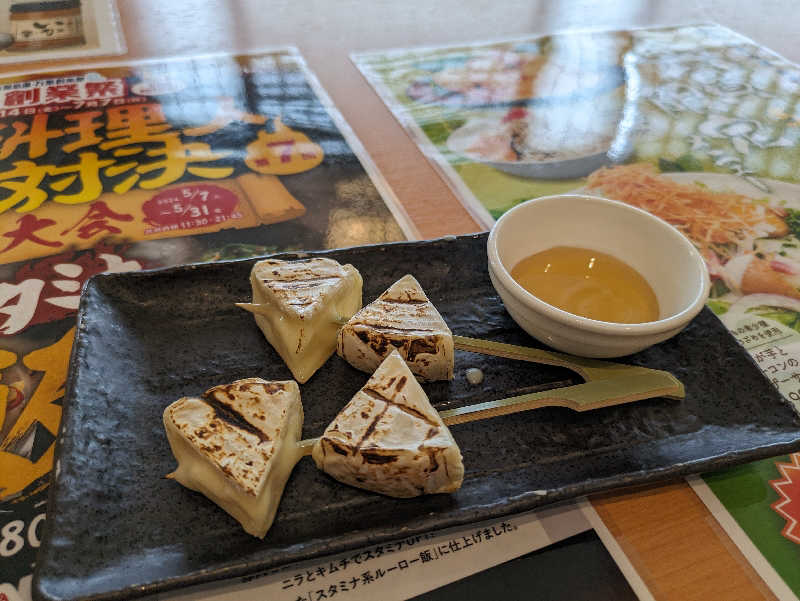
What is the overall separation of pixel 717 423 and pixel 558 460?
28 centimetres

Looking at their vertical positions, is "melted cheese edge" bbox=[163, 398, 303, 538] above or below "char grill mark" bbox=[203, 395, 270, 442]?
below

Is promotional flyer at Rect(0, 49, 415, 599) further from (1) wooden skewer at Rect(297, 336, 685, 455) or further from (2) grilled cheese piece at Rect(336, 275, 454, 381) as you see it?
(1) wooden skewer at Rect(297, 336, 685, 455)

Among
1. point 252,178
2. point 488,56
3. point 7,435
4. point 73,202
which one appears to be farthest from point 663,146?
point 7,435

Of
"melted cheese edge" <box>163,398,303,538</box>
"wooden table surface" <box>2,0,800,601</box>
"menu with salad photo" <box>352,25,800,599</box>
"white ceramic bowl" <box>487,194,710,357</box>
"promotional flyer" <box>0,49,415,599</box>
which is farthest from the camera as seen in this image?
"wooden table surface" <box>2,0,800,601</box>

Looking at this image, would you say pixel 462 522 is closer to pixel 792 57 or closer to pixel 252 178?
pixel 252 178

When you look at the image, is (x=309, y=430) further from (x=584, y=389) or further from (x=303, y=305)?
(x=584, y=389)

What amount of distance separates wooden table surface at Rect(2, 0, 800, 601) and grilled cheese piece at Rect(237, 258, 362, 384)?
0.37 m

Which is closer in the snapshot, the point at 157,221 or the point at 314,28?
the point at 157,221

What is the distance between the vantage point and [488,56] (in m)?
2.11

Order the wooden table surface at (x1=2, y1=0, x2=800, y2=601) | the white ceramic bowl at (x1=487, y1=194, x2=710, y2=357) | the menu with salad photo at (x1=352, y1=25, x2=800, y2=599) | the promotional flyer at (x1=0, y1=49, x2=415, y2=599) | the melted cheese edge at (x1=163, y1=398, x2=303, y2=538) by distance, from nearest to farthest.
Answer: the melted cheese edge at (x1=163, y1=398, x2=303, y2=538)
the white ceramic bowl at (x1=487, y1=194, x2=710, y2=357)
the promotional flyer at (x1=0, y1=49, x2=415, y2=599)
the menu with salad photo at (x1=352, y1=25, x2=800, y2=599)
the wooden table surface at (x1=2, y1=0, x2=800, y2=601)

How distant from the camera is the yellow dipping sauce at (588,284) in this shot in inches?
41.7

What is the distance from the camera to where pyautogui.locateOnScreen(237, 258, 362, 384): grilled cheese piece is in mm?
969

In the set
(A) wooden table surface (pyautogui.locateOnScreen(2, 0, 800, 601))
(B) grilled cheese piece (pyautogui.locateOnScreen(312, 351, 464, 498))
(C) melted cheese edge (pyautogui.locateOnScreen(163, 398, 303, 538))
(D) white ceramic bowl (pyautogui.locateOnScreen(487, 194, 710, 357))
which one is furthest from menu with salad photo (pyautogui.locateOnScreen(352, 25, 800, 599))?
(C) melted cheese edge (pyautogui.locateOnScreen(163, 398, 303, 538))

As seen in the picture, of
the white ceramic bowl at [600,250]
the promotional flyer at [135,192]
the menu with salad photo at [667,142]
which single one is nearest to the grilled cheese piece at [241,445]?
the promotional flyer at [135,192]
